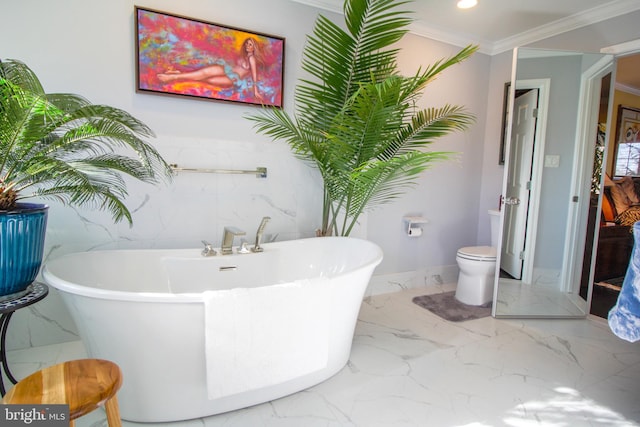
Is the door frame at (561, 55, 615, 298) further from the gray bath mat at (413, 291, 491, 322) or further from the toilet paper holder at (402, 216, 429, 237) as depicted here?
the toilet paper holder at (402, 216, 429, 237)

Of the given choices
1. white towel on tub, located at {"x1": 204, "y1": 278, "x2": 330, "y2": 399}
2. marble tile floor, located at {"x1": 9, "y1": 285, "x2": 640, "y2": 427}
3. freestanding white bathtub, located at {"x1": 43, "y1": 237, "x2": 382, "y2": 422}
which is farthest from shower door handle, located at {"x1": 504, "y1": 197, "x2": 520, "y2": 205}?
white towel on tub, located at {"x1": 204, "y1": 278, "x2": 330, "y2": 399}

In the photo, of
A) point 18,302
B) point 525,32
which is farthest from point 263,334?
point 525,32

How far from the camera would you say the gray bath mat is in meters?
2.60

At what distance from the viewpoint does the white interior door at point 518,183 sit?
2.50m

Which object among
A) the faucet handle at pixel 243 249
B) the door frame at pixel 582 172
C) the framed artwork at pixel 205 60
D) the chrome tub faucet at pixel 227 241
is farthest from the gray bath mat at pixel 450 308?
the framed artwork at pixel 205 60

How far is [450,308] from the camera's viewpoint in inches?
108

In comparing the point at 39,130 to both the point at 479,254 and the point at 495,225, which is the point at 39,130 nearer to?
the point at 479,254

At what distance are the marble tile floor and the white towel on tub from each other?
0.19 meters

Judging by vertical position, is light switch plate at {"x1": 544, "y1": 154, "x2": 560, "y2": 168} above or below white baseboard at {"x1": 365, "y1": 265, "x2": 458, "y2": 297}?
above

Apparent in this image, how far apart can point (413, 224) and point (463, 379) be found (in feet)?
4.84

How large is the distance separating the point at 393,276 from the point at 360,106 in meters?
1.75

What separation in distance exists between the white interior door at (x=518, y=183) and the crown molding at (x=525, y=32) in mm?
761

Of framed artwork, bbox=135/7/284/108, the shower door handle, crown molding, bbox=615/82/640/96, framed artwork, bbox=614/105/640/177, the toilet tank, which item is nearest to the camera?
framed artwork, bbox=135/7/284/108

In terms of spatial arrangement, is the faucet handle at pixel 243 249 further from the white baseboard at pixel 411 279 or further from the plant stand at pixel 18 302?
the white baseboard at pixel 411 279
